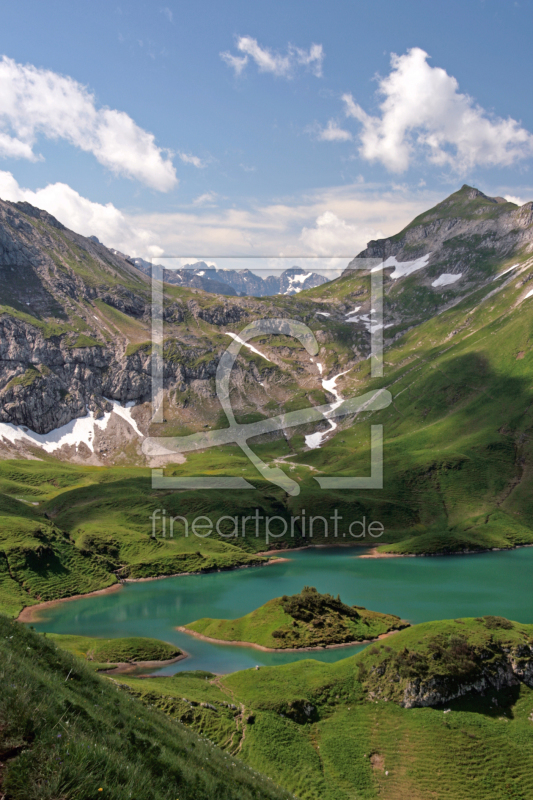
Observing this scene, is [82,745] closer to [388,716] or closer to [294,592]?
[388,716]

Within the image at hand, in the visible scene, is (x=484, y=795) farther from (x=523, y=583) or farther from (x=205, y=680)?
(x=523, y=583)

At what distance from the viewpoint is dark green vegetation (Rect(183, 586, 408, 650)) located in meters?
73.1

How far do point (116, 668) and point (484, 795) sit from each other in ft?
142

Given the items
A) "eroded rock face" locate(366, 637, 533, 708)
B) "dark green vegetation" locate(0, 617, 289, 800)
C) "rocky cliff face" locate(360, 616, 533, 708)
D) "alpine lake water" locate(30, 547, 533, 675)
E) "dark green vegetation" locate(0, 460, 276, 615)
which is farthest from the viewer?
"dark green vegetation" locate(0, 460, 276, 615)

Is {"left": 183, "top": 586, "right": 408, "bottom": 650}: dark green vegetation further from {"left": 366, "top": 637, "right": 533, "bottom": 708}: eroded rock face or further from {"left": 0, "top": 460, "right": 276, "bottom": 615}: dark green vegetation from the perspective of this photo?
{"left": 0, "top": 460, "right": 276, "bottom": 615}: dark green vegetation

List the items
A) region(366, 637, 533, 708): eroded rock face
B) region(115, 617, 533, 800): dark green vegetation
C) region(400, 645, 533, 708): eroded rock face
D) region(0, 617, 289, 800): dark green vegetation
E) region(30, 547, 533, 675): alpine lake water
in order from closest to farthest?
region(0, 617, 289, 800): dark green vegetation < region(115, 617, 533, 800): dark green vegetation < region(400, 645, 533, 708): eroded rock face < region(366, 637, 533, 708): eroded rock face < region(30, 547, 533, 675): alpine lake water

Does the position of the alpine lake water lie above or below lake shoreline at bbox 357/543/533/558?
above

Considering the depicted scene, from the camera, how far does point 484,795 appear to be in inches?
1415

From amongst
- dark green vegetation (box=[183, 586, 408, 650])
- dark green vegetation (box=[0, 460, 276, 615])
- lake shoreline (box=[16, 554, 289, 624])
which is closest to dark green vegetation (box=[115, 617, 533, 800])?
dark green vegetation (box=[183, 586, 408, 650])

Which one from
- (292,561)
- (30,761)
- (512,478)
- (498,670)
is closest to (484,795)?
(498,670)

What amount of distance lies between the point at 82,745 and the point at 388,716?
4269 centimetres

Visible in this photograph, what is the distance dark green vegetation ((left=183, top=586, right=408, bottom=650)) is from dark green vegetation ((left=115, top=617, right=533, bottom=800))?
17646 mm

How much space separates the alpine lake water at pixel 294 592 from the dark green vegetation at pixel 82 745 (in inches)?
1869

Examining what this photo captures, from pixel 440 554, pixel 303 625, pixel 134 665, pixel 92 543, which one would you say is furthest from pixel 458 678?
pixel 440 554
